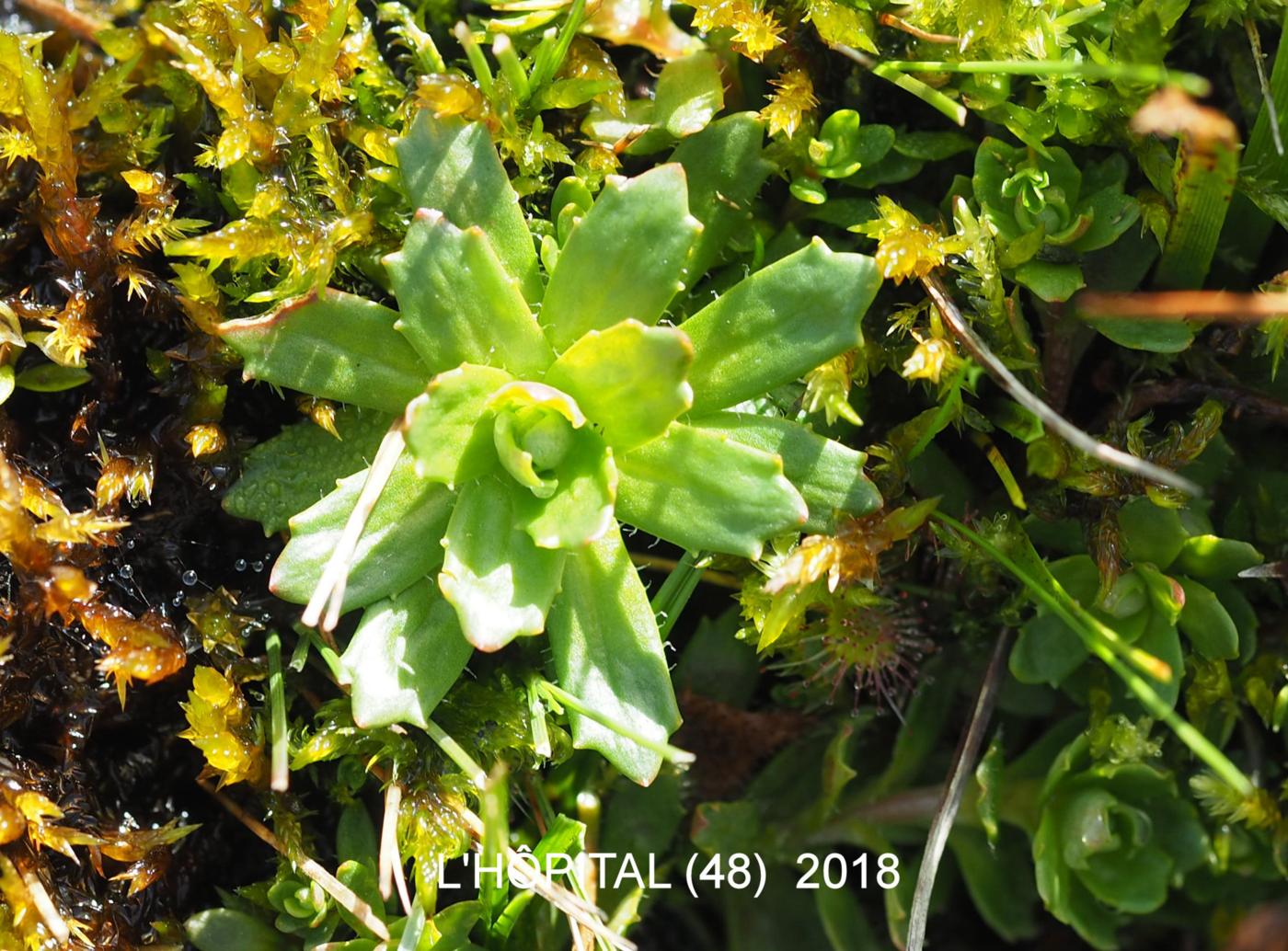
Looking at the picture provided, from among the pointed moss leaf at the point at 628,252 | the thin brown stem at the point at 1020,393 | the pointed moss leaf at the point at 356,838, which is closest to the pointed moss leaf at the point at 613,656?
the pointed moss leaf at the point at 628,252

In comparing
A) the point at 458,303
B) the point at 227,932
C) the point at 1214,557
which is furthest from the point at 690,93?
the point at 227,932

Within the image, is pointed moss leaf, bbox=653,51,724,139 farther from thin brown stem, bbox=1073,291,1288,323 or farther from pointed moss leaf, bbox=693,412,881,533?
thin brown stem, bbox=1073,291,1288,323

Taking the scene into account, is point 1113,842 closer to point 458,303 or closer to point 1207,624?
point 1207,624

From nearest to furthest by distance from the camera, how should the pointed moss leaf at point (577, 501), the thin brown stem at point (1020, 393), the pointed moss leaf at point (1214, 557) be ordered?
1. the thin brown stem at point (1020, 393)
2. the pointed moss leaf at point (577, 501)
3. the pointed moss leaf at point (1214, 557)

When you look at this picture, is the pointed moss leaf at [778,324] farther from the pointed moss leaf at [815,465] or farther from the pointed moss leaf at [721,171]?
the pointed moss leaf at [721,171]

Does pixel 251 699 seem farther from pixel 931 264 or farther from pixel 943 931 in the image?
pixel 943 931

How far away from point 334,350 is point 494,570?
406 millimetres

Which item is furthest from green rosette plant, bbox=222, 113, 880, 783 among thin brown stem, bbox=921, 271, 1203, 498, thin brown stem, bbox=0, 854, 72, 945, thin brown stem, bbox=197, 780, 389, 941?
thin brown stem, bbox=0, 854, 72, 945

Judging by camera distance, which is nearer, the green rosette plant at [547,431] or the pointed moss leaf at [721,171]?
the green rosette plant at [547,431]

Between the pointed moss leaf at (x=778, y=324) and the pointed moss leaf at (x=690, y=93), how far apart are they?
0.28 m

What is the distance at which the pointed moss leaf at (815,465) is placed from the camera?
1.57 meters

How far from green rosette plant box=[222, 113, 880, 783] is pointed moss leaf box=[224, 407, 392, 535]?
84 millimetres

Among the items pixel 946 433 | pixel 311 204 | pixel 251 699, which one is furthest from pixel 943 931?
pixel 311 204

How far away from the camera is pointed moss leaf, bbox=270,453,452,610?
1531 mm
